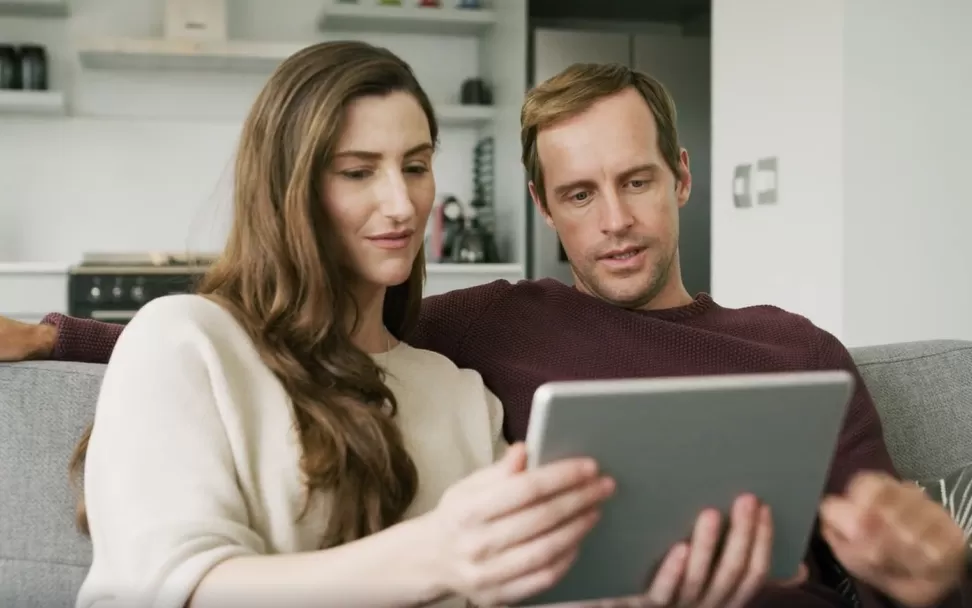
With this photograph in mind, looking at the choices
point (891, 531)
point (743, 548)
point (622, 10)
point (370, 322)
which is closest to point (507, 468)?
point (743, 548)

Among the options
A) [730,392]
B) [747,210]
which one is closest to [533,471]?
[730,392]

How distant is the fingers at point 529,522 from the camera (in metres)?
0.76

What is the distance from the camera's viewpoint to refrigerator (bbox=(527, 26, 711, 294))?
3865 millimetres

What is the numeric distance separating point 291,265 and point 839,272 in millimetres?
1740

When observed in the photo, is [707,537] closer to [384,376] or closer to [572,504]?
[572,504]

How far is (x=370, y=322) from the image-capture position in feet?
4.13

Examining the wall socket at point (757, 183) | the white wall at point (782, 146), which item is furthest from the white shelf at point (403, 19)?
the wall socket at point (757, 183)

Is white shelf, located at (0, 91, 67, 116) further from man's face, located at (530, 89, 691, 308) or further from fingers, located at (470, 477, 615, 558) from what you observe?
fingers, located at (470, 477, 615, 558)

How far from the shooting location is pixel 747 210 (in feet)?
9.41

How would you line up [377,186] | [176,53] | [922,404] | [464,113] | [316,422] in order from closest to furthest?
1. [316,422]
2. [377,186]
3. [922,404]
4. [176,53]
5. [464,113]

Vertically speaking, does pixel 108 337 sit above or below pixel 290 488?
above

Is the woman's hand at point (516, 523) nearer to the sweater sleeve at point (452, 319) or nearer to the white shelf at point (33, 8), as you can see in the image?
the sweater sleeve at point (452, 319)

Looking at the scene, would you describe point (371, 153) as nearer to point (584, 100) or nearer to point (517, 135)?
point (584, 100)

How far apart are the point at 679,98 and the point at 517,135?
0.76 metres
